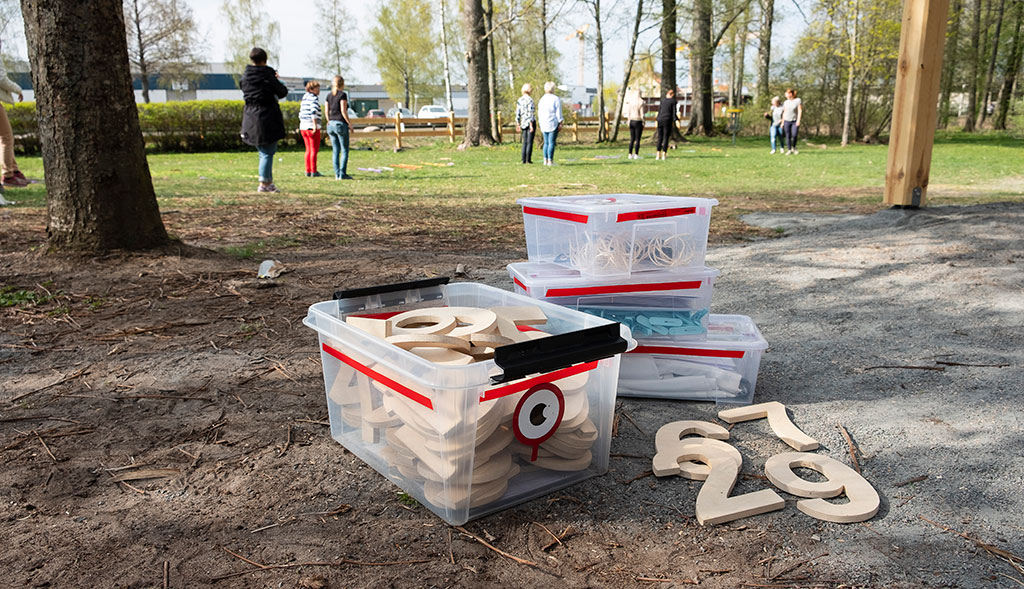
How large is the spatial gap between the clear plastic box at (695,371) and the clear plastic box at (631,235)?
0.37m

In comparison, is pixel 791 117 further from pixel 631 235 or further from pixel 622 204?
pixel 631 235

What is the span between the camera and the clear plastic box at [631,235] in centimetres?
302

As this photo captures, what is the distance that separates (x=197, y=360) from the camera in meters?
3.21

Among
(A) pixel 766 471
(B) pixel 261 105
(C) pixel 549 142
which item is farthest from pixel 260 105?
(A) pixel 766 471

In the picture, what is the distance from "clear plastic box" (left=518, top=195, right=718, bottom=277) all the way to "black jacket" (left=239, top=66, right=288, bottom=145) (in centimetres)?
668

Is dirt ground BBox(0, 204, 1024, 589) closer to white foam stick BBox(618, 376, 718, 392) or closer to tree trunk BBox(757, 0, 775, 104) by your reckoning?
white foam stick BBox(618, 376, 718, 392)

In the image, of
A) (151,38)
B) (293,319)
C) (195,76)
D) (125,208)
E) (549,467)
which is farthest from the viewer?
(195,76)

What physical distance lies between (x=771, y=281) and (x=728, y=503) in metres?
3.01

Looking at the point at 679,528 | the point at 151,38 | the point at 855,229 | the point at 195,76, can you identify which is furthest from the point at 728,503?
the point at 195,76

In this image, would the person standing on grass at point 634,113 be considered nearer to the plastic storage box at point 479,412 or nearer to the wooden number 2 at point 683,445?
the wooden number 2 at point 683,445

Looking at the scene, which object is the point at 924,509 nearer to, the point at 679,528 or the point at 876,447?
the point at 876,447

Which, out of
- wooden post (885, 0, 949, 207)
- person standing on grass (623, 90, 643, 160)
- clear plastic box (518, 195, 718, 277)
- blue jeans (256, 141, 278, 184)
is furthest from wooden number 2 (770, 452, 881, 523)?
person standing on grass (623, 90, 643, 160)

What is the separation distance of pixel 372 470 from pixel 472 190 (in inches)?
331

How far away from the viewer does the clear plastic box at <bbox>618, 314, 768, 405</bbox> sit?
293cm
